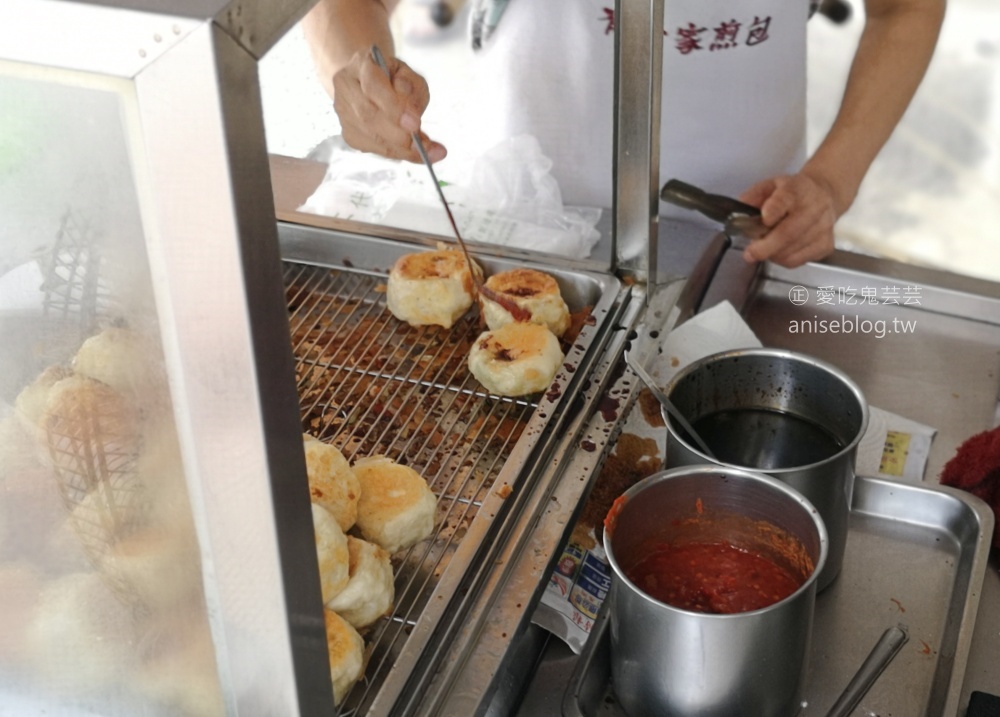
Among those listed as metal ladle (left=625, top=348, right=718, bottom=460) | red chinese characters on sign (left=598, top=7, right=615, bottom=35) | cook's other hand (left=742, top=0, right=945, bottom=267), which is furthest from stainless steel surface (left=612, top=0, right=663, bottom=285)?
red chinese characters on sign (left=598, top=7, right=615, bottom=35)

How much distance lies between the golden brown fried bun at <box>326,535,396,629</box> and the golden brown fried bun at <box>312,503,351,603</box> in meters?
0.01

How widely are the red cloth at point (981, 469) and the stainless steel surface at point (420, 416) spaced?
1.84ft

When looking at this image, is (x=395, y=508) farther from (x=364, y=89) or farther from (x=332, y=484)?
(x=364, y=89)

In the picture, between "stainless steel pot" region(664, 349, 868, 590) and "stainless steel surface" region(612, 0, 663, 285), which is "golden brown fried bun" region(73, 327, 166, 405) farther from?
"stainless steel surface" region(612, 0, 663, 285)

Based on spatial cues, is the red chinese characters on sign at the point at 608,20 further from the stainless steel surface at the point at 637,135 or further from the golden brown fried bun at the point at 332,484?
the golden brown fried bun at the point at 332,484

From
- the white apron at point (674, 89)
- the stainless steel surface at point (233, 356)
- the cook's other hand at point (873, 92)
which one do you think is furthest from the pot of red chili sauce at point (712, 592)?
the white apron at point (674, 89)

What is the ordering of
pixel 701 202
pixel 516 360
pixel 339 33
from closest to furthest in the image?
pixel 339 33
pixel 516 360
pixel 701 202

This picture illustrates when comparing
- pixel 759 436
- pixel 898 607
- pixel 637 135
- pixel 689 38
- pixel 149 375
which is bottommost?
pixel 898 607

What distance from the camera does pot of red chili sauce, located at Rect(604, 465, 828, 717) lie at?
1026 mm

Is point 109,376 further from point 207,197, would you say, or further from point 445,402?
point 445,402

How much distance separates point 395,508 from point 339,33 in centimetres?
62

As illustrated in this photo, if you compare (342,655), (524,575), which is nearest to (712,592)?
(524,575)

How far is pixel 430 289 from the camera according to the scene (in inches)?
61.2

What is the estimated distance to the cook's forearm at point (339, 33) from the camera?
114cm
